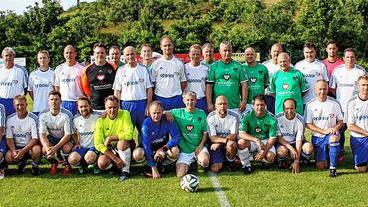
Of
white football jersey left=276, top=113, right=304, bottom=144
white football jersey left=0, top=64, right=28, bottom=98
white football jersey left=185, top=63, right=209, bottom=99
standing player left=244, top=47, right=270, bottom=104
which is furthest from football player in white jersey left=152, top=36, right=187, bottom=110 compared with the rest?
white football jersey left=0, top=64, right=28, bottom=98

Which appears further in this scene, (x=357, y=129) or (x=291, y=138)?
(x=291, y=138)

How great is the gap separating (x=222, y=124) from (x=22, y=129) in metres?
2.83

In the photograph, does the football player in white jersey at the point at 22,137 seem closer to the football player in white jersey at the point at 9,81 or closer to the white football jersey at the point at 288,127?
the football player in white jersey at the point at 9,81

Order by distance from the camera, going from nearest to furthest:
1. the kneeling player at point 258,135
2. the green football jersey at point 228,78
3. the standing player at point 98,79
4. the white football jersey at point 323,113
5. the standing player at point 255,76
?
the kneeling player at point 258,135
the white football jersey at point 323,113
the standing player at point 98,79
the green football jersey at point 228,78
the standing player at point 255,76

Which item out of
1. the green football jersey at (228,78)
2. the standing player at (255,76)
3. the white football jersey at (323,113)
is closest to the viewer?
the white football jersey at (323,113)

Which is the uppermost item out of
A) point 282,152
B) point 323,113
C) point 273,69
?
point 273,69

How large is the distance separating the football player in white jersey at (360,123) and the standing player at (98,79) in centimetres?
349

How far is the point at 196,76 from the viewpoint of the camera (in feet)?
25.4

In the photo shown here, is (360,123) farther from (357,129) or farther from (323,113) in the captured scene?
(323,113)

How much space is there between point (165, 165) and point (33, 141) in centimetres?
188

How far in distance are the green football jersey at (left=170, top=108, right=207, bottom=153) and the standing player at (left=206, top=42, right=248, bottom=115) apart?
744 millimetres

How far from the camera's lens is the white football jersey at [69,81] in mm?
7663

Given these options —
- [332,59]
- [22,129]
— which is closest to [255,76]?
[332,59]

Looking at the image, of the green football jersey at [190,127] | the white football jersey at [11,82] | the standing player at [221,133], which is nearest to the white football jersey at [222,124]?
the standing player at [221,133]
